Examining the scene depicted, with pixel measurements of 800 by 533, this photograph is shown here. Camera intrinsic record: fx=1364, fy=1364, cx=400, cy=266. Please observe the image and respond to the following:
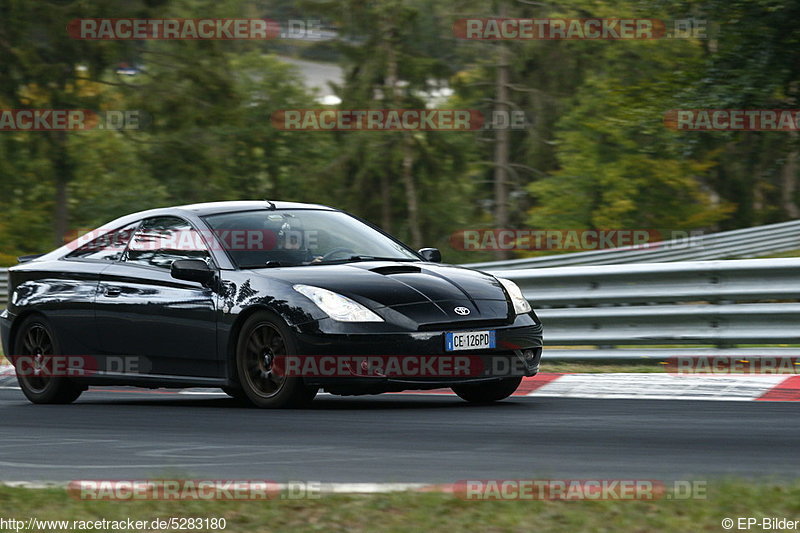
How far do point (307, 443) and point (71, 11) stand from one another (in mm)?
36756

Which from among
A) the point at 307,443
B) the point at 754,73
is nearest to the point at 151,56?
the point at 754,73

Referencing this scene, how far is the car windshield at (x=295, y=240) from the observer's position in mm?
9258

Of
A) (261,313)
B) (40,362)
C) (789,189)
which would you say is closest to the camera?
(261,313)

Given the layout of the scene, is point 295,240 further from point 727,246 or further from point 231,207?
point 727,246

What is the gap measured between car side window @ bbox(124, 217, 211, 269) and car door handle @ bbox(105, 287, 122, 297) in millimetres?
227

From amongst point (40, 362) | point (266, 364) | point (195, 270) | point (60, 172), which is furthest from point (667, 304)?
point (60, 172)

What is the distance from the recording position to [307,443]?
711cm

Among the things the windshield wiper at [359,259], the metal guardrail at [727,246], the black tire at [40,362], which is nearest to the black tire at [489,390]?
the windshield wiper at [359,259]

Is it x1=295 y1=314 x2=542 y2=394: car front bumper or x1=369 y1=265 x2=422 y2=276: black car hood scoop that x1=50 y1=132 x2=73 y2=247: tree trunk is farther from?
x1=295 y1=314 x2=542 y2=394: car front bumper

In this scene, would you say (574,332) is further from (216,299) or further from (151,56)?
(151,56)

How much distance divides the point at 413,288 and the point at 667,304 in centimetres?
340

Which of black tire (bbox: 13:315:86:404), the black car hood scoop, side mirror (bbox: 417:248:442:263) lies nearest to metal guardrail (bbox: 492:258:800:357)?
side mirror (bbox: 417:248:442:263)

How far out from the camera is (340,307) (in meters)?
8.50

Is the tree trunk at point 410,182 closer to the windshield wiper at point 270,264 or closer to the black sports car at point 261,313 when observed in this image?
the black sports car at point 261,313
